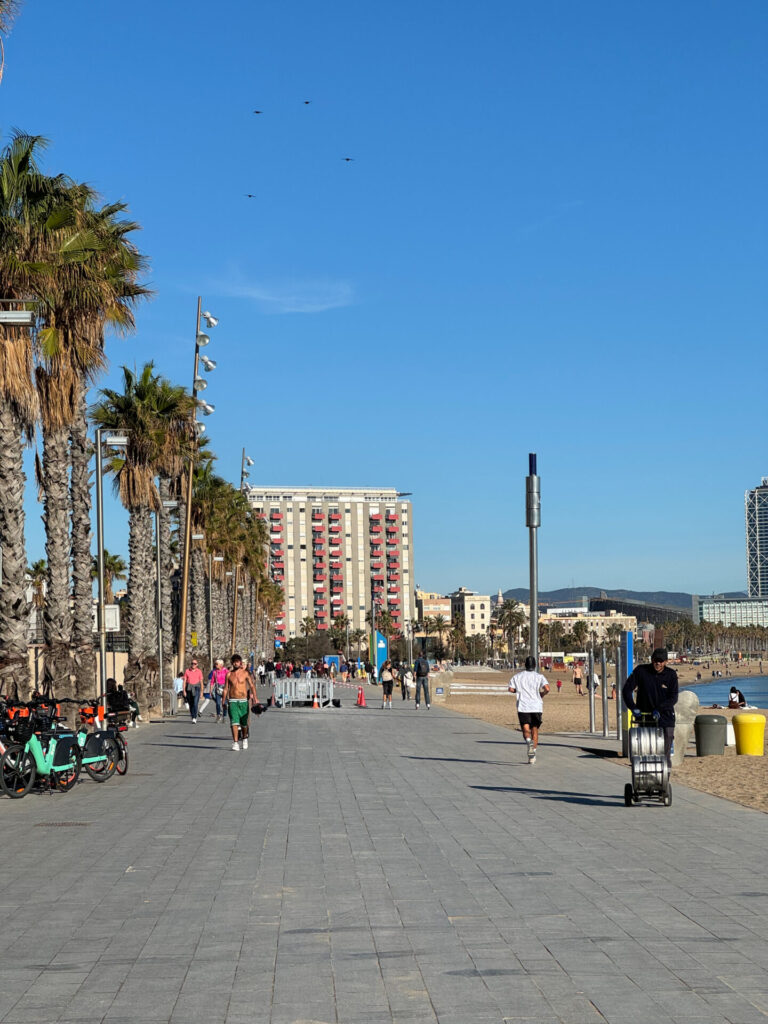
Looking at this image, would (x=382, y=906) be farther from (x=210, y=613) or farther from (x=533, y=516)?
(x=210, y=613)

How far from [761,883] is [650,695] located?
17.3 feet

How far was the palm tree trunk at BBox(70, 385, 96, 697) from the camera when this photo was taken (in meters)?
29.5

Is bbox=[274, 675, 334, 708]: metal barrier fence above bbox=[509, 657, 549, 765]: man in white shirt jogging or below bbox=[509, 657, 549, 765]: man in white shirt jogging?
below

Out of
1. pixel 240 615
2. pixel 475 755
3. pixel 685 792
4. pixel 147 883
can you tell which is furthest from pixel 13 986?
pixel 240 615

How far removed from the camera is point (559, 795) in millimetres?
15625

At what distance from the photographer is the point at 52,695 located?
2702 cm

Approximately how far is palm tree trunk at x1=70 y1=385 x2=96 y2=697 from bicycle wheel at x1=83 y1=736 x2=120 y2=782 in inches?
450

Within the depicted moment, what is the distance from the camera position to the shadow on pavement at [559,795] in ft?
48.7

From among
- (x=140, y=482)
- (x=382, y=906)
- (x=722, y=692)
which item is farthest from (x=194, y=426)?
(x=722, y=692)

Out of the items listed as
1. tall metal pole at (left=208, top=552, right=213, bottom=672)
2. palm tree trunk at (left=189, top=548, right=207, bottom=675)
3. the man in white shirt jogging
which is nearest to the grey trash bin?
the man in white shirt jogging

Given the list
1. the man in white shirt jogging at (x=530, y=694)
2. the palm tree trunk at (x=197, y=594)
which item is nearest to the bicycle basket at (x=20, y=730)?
the man in white shirt jogging at (x=530, y=694)

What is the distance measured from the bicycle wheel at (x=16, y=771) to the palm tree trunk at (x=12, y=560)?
5950 millimetres

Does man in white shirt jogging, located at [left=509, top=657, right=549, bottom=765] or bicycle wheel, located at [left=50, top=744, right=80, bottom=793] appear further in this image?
man in white shirt jogging, located at [left=509, top=657, right=549, bottom=765]

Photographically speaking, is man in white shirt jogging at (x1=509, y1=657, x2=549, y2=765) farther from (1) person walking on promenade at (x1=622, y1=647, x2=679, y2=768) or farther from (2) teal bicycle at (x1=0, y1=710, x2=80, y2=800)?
(2) teal bicycle at (x1=0, y1=710, x2=80, y2=800)
